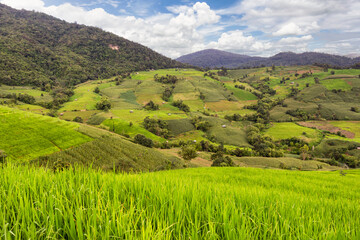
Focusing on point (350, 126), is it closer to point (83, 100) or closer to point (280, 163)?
point (280, 163)

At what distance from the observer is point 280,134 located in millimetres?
128375

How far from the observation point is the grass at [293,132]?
11899 centimetres

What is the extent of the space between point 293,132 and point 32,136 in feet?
498

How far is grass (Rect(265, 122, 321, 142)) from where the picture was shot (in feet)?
390

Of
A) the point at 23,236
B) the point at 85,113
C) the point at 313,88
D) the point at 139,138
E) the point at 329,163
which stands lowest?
the point at 329,163

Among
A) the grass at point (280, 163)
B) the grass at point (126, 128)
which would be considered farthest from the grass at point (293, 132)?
the grass at point (126, 128)

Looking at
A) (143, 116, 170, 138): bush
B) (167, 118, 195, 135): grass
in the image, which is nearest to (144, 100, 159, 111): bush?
(143, 116, 170, 138): bush

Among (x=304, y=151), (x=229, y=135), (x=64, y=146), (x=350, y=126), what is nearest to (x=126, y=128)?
(x=64, y=146)

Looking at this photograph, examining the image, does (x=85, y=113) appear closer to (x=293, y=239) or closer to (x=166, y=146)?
(x=166, y=146)

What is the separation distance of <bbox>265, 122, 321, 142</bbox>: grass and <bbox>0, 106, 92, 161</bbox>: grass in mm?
125218

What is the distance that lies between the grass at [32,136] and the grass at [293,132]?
411 ft

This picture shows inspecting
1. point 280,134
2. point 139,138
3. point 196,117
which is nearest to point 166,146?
point 139,138

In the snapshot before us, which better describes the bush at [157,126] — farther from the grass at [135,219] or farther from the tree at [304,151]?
the grass at [135,219]

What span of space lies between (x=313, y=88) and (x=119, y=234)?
834 feet
